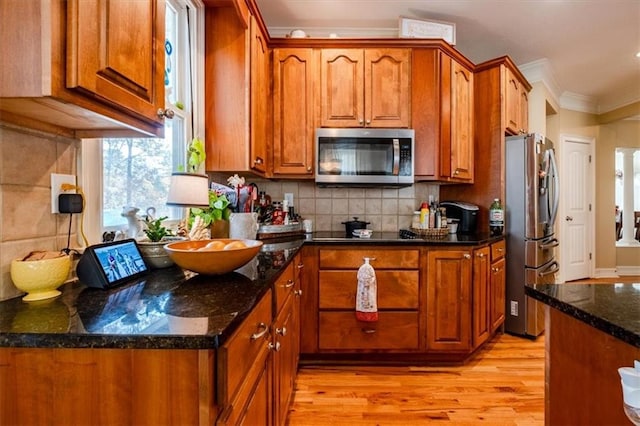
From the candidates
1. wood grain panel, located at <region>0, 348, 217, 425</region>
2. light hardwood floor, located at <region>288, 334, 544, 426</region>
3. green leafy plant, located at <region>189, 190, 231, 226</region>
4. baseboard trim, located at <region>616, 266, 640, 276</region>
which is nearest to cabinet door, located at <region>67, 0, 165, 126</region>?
wood grain panel, located at <region>0, 348, 217, 425</region>

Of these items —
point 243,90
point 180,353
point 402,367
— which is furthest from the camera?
point 402,367

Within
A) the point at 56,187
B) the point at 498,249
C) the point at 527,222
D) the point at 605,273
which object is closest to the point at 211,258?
the point at 56,187

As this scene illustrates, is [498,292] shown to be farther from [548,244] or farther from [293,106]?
[293,106]

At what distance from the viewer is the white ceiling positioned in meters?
2.57

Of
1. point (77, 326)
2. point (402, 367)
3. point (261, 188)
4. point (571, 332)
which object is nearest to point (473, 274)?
point (402, 367)

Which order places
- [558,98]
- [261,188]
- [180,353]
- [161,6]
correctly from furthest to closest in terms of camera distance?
[558,98]
[261,188]
[161,6]
[180,353]

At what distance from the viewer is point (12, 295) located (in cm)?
89

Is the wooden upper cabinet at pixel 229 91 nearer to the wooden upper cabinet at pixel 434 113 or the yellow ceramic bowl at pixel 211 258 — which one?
the yellow ceramic bowl at pixel 211 258

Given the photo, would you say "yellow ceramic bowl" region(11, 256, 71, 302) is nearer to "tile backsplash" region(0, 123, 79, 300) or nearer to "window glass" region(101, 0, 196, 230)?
"tile backsplash" region(0, 123, 79, 300)

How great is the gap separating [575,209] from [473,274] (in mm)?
3484

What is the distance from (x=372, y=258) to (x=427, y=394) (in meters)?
0.88

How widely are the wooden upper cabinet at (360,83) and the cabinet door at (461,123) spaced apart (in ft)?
1.45

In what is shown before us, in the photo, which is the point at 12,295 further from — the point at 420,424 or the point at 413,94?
the point at 413,94

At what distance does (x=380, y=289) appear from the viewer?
2.26 m
